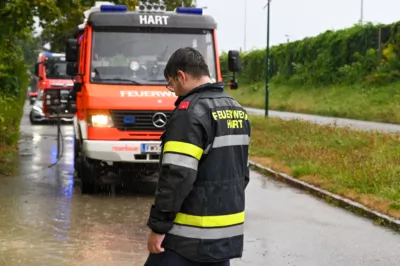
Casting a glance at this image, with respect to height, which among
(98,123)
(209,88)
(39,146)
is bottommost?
(39,146)

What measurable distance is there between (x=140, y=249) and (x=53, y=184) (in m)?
5.37

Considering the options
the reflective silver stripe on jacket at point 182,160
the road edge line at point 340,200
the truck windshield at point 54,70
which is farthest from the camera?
the truck windshield at point 54,70

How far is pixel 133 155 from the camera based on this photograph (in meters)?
10.9

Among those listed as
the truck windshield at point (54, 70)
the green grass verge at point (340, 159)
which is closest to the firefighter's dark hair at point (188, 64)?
the green grass verge at point (340, 159)

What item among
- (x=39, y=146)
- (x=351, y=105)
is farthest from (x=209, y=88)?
(x=351, y=105)

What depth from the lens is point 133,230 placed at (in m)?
8.91

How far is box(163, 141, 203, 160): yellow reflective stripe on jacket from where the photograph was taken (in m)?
3.91

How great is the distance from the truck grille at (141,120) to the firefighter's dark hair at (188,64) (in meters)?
6.85

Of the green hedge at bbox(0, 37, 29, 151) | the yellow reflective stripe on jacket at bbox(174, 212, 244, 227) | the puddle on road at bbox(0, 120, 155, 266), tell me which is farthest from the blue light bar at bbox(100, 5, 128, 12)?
the yellow reflective stripe on jacket at bbox(174, 212, 244, 227)

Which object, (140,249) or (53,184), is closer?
(140,249)

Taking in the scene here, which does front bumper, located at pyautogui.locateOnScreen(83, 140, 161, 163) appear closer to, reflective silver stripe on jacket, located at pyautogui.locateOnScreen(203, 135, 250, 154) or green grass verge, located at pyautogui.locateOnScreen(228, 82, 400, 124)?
reflective silver stripe on jacket, located at pyautogui.locateOnScreen(203, 135, 250, 154)

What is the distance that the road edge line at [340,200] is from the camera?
9414 millimetres

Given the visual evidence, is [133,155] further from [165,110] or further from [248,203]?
[248,203]

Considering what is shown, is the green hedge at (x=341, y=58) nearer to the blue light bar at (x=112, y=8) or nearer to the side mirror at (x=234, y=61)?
the side mirror at (x=234, y=61)
